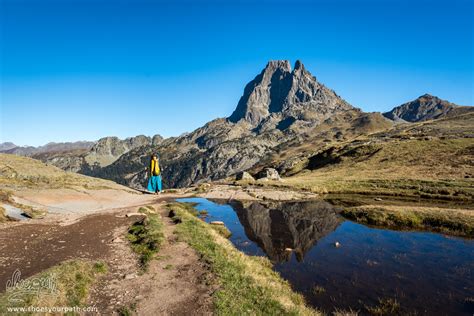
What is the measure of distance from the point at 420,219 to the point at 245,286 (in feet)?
90.1

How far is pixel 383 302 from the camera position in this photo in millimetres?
13875

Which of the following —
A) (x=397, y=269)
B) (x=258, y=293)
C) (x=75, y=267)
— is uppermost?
(x=75, y=267)

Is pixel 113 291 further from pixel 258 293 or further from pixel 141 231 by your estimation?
pixel 141 231

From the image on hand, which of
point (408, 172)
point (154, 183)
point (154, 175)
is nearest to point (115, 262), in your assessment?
point (154, 175)

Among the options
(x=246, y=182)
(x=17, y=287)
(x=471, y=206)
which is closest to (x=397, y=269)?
(x=17, y=287)

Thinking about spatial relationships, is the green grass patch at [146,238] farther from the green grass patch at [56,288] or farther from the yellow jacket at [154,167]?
the yellow jacket at [154,167]

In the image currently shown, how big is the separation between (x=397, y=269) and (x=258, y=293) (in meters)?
11.3

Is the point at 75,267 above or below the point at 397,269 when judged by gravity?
above

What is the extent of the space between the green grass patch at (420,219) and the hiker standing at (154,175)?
28.3 meters
